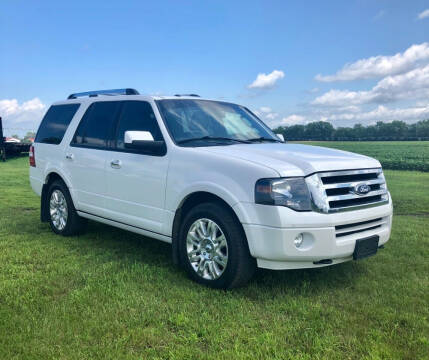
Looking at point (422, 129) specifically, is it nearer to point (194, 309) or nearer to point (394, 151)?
point (394, 151)

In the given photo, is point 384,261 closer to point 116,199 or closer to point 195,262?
point 195,262

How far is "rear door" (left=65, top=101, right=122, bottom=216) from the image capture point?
18.1ft

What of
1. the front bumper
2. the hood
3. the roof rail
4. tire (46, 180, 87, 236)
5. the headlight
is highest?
the roof rail

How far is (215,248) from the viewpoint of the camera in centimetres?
417

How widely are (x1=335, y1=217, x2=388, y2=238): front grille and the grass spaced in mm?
586

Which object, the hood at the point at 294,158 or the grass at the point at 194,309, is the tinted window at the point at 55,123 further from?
the hood at the point at 294,158

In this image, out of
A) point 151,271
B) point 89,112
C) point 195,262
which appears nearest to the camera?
point 195,262

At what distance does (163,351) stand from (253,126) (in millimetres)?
3258

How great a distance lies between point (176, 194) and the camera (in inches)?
178

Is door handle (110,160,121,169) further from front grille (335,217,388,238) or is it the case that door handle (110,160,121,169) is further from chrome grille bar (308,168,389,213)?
front grille (335,217,388,238)

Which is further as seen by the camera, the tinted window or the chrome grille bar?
the tinted window

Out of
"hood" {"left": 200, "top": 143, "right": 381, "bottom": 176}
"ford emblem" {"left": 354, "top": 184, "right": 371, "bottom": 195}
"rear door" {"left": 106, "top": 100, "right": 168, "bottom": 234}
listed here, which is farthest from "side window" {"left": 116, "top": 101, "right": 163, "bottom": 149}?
"ford emblem" {"left": 354, "top": 184, "right": 371, "bottom": 195}

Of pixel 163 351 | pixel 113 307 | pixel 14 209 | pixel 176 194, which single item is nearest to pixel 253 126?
pixel 176 194

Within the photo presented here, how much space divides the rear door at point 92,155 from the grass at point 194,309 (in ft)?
2.20
